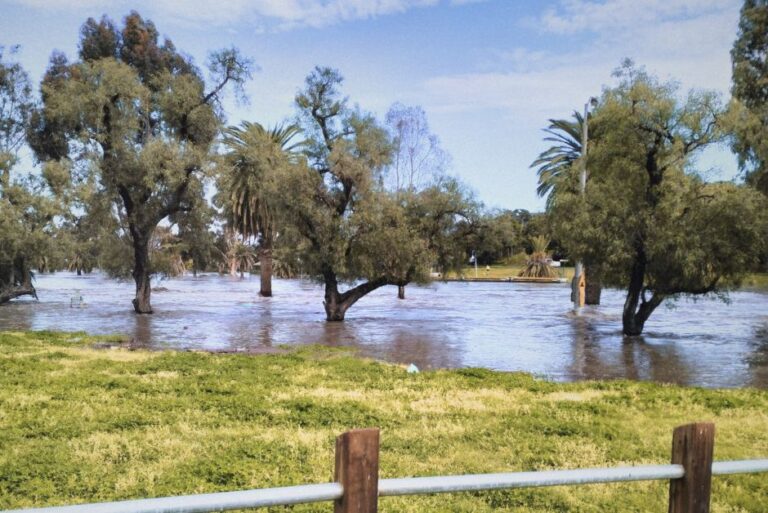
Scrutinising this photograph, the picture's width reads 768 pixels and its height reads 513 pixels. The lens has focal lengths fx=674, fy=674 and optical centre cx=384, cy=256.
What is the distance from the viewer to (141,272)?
29.1 metres

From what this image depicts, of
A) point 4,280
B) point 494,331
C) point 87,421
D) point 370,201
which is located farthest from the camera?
point 4,280

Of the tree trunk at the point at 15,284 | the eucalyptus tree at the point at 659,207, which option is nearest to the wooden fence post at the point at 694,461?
the eucalyptus tree at the point at 659,207

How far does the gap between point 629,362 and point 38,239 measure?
77.2 ft

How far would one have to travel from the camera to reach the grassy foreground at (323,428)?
5500 millimetres

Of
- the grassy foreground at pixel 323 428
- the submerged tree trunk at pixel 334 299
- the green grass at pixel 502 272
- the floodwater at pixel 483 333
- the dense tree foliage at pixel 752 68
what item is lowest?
the floodwater at pixel 483 333

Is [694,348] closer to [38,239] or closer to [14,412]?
[14,412]

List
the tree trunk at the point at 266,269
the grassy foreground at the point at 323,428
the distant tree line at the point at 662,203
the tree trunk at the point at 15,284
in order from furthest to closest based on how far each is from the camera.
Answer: the tree trunk at the point at 266,269 → the tree trunk at the point at 15,284 → the distant tree line at the point at 662,203 → the grassy foreground at the point at 323,428

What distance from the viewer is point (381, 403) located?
28.6 ft

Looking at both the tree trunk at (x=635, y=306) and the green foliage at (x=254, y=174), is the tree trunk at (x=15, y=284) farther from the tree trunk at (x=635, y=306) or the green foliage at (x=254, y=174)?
the tree trunk at (x=635, y=306)

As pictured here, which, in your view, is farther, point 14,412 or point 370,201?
point 370,201

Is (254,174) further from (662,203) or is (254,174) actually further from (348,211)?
(662,203)

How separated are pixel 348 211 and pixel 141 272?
10.2 meters

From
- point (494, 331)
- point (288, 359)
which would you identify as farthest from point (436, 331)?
point (288, 359)

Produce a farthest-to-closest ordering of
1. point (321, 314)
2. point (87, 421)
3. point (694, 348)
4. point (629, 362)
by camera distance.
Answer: point (321, 314)
point (694, 348)
point (629, 362)
point (87, 421)
